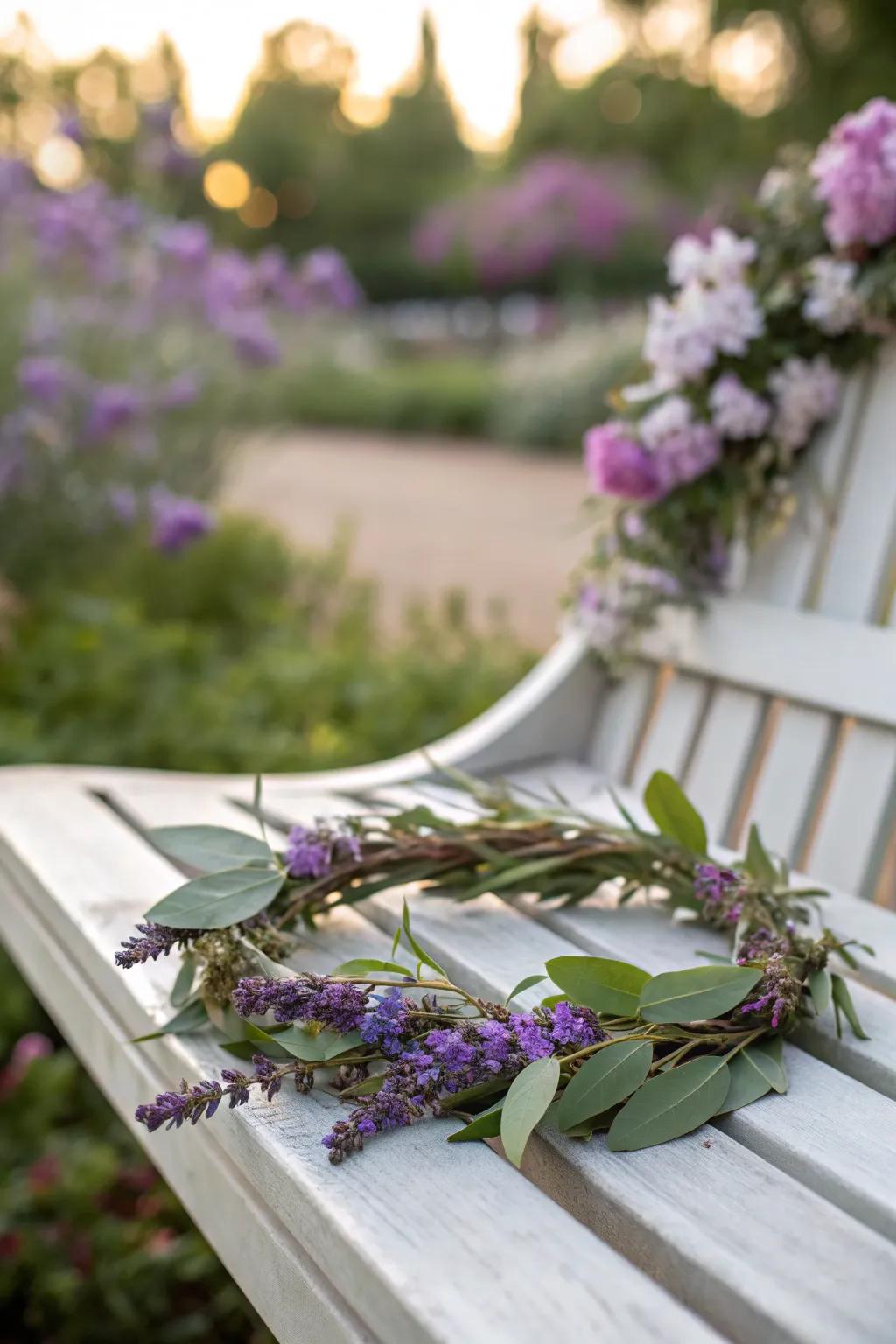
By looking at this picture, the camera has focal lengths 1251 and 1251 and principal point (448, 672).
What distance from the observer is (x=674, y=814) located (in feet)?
4.09

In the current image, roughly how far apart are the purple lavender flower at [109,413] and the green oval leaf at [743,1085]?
3225 mm

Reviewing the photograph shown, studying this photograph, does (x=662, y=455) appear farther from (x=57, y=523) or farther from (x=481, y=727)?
(x=57, y=523)

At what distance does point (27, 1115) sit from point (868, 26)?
25.7ft

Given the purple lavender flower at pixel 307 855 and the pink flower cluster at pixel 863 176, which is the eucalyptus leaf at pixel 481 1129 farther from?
the pink flower cluster at pixel 863 176

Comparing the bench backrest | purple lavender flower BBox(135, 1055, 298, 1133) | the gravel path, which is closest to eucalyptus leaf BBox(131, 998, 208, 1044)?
purple lavender flower BBox(135, 1055, 298, 1133)

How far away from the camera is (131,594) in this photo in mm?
4441

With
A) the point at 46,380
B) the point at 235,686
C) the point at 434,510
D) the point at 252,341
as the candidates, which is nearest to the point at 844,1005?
the point at 235,686

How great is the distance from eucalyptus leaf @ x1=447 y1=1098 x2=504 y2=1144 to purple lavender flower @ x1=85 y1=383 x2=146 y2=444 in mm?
3249

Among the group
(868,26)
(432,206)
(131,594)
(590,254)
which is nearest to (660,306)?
(131,594)

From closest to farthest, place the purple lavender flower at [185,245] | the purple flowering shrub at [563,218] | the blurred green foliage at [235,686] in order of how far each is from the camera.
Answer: the blurred green foliage at [235,686], the purple lavender flower at [185,245], the purple flowering shrub at [563,218]

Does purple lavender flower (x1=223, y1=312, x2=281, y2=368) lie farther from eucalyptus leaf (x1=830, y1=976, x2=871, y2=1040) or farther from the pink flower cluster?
eucalyptus leaf (x1=830, y1=976, x2=871, y2=1040)

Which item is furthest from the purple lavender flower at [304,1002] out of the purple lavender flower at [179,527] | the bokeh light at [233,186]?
the bokeh light at [233,186]

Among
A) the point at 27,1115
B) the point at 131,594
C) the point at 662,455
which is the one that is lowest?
the point at 27,1115

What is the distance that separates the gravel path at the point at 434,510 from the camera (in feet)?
18.2
